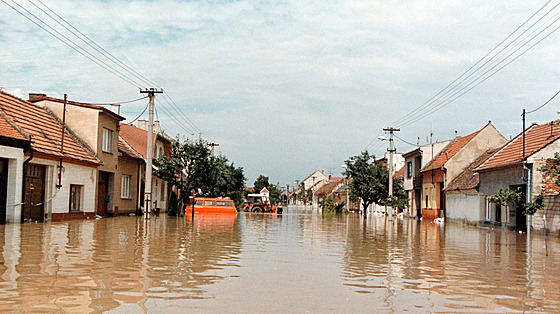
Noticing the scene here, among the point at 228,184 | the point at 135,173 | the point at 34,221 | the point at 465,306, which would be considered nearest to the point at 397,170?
the point at 228,184

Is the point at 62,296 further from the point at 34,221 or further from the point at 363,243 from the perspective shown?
the point at 34,221

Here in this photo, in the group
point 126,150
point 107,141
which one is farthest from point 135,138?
point 107,141

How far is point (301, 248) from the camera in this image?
607 inches

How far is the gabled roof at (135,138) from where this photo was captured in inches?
1499

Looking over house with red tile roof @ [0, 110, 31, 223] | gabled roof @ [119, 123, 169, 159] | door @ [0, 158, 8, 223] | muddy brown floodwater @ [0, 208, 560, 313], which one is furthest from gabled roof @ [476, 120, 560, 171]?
door @ [0, 158, 8, 223]

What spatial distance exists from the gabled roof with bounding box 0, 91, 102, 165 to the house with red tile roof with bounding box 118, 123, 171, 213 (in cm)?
519

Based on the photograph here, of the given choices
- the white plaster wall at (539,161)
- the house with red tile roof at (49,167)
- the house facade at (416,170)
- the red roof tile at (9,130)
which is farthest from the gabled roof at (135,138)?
the white plaster wall at (539,161)

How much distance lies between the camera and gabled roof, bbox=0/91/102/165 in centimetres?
2375

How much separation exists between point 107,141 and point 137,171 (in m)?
5.48

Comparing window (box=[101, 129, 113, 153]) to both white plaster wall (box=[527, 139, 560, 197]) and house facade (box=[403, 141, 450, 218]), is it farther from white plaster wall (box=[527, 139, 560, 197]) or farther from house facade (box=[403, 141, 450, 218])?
house facade (box=[403, 141, 450, 218])

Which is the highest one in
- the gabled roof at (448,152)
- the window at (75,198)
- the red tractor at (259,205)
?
the gabled roof at (448,152)

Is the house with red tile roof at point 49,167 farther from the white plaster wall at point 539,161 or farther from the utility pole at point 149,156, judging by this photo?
the white plaster wall at point 539,161

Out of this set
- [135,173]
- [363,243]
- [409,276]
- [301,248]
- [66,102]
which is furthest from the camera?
[135,173]

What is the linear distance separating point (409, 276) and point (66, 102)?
2419 cm
